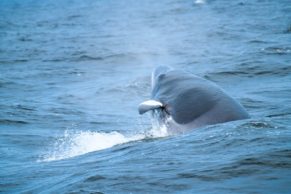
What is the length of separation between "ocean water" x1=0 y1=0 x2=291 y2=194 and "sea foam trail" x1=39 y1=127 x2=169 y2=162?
0.14 ft

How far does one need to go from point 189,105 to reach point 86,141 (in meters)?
2.54

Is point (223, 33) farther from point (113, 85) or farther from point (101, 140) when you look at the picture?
point (101, 140)

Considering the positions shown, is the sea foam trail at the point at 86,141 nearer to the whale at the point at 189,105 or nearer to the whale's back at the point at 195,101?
the whale at the point at 189,105

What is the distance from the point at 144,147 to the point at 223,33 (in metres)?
21.1

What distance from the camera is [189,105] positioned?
9.18 m

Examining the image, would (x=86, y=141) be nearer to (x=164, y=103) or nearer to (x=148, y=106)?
(x=164, y=103)

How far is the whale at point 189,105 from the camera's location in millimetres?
8552

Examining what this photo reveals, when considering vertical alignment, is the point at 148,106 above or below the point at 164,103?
above

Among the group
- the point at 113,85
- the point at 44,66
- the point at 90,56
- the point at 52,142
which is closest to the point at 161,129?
the point at 52,142

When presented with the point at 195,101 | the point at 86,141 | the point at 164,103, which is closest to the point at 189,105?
the point at 195,101

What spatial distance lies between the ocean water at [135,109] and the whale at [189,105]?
1.03ft

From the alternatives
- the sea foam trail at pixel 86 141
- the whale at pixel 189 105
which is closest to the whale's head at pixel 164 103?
the whale at pixel 189 105

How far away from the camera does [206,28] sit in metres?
31.8

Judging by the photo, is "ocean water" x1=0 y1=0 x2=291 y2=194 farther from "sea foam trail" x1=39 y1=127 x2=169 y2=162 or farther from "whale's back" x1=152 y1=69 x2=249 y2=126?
"whale's back" x1=152 y1=69 x2=249 y2=126
